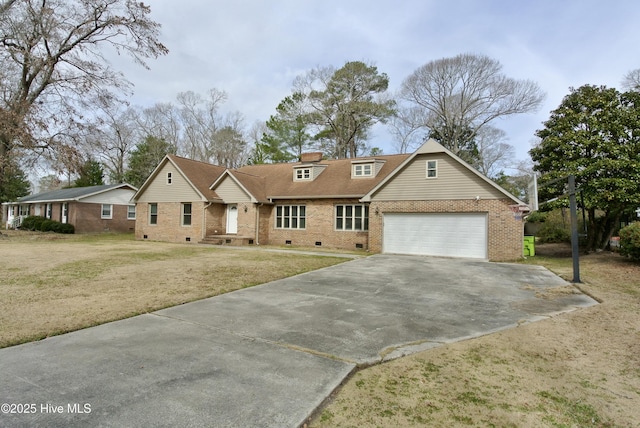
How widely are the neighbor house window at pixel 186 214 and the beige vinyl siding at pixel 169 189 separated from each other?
473 millimetres

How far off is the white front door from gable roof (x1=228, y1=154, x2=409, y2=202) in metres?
1.81

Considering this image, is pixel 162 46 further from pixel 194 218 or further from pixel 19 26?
pixel 194 218

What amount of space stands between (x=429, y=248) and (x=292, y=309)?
11.4 m

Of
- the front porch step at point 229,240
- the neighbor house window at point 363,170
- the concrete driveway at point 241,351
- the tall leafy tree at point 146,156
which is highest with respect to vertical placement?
the tall leafy tree at point 146,156

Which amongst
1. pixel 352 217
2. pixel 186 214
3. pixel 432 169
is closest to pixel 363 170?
pixel 352 217

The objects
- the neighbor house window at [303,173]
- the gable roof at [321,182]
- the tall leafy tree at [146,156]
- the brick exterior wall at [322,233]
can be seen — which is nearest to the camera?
the brick exterior wall at [322,233]

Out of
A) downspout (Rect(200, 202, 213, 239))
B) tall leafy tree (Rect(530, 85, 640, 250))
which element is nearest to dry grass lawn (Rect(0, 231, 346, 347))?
downspout (Rect(200, 202, 213, 239))

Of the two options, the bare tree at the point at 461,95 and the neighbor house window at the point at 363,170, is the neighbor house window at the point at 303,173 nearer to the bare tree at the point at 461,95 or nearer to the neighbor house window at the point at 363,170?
the neighbor house window at the point at 363,170

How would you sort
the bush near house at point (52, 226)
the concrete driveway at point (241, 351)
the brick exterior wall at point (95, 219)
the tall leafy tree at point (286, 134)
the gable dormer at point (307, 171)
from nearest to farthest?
the concrete driveway at point (241, 351), the gable dormer at point (307, 171), the bush near house at point (52, 226), the brick exterior wall at point (95, 219), the tall leafy tree at point (286, 134)

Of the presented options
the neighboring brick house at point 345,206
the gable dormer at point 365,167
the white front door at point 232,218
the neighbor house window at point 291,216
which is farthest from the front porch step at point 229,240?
the gable dormer at point 365,167

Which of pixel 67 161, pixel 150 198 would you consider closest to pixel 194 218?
pixel 150 198

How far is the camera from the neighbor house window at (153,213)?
77.3ft

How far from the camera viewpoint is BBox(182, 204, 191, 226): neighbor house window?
22.1 meters

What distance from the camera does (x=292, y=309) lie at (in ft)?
21.4
